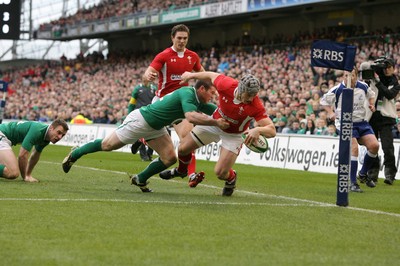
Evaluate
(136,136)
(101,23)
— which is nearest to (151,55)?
(101,23)

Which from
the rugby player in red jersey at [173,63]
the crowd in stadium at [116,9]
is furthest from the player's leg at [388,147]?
the crowd in stadium at [116,9]

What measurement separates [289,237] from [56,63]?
5718cm

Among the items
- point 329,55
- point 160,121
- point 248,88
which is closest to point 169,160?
point 160,121

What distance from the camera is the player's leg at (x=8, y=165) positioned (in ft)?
45.2

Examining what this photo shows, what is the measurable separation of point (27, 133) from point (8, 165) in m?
0.63

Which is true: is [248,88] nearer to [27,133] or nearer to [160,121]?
[160,121]

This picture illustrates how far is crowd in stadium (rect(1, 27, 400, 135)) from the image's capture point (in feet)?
85.2

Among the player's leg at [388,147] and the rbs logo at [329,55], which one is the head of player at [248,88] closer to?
the rbs logo at [329,55]

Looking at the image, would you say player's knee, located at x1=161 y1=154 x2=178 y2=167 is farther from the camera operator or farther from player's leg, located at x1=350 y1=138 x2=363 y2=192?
the camera operator

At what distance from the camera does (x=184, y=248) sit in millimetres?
7449

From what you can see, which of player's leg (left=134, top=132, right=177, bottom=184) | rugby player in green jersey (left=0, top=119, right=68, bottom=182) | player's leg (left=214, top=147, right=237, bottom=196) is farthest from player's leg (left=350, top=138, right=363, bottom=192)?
rugby player in green jersey (left=0, top=119, right=68, bottom=182)

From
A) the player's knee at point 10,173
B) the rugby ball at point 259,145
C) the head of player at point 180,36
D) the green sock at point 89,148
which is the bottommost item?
the player's knee at point 10,173

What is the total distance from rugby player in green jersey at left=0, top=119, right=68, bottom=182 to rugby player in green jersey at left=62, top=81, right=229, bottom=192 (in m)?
0.67

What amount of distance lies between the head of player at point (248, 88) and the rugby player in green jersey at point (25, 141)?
10.8 ft
